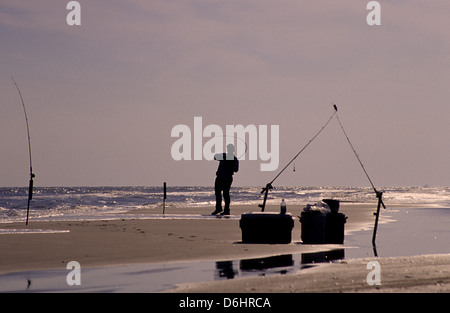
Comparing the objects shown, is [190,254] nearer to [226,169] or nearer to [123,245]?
[123,245]

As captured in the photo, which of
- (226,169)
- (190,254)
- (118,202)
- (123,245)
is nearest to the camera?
(190,254)

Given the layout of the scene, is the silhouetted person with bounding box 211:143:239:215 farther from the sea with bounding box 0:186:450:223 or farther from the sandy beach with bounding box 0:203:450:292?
the sandy beach with bounding box 0:203:450:292

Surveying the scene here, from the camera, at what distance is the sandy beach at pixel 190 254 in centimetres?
774

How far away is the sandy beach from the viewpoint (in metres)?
7.74


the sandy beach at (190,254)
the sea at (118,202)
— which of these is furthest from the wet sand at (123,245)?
A: the sea at (118,202)

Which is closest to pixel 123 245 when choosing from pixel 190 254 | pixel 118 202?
pixel 190 254

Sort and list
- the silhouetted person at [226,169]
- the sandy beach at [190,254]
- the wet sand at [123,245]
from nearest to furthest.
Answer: the sandy beach at [190,254] → the wet sand at [123,245] → the silhouetted person at [226,169]

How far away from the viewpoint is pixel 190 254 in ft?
36.9

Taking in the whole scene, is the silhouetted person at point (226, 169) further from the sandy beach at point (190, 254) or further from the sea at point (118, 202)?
the sandy beach at point (190, 254)

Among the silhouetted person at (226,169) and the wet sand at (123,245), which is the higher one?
the silhouetted person at (226,169)

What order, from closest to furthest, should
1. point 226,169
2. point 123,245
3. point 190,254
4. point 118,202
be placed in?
point 190,254 < point 123,245 < point 226,169 < point 118,202

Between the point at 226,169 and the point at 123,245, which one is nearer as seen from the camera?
the point at 123,245

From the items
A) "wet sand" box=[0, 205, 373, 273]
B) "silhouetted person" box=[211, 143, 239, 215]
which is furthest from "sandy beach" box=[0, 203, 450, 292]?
"silhouetted person" box=[211, 143, 239, 215]
